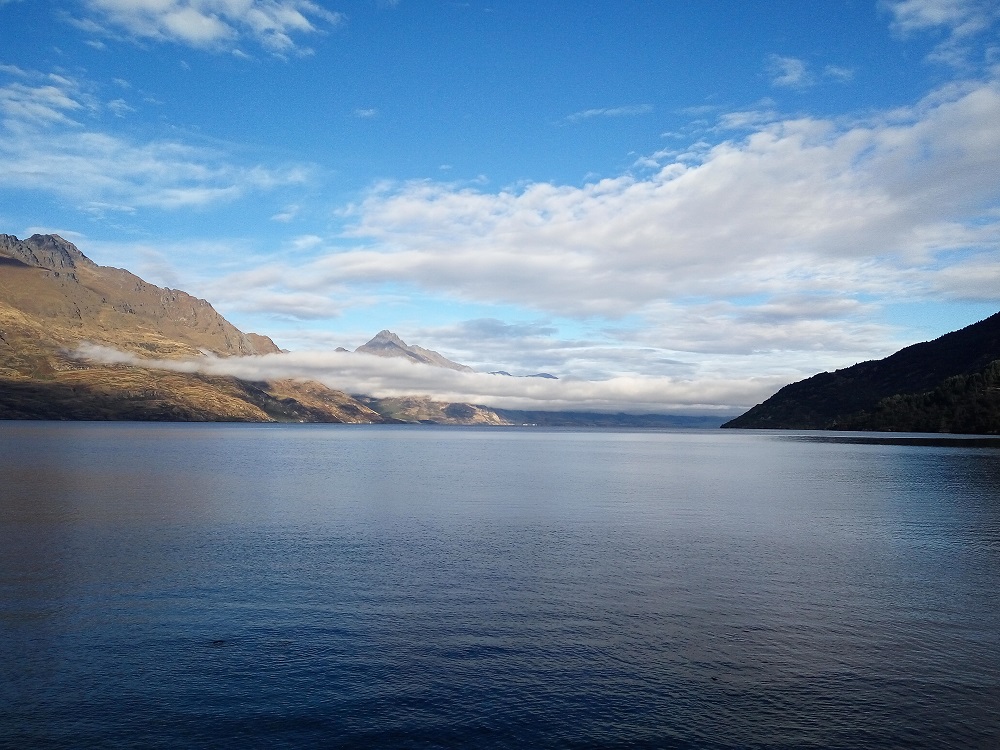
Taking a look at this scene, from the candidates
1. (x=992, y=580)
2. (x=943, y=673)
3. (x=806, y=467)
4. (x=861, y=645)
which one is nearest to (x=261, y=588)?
(x=861, y=645)

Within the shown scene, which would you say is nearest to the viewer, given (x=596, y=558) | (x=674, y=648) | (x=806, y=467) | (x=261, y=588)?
(x=674, y=648)

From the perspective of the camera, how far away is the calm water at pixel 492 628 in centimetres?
2048

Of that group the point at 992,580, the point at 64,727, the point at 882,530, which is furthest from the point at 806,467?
the point at 64,727

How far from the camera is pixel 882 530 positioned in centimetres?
5872

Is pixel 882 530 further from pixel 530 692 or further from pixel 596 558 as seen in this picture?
pixel 530 692

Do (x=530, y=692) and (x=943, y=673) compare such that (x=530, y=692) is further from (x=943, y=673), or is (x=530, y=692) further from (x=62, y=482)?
(x=62, y=482)

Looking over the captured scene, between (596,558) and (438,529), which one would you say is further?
(438,529)

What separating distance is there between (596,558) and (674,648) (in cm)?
1769

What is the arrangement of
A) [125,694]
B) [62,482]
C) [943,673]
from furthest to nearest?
1. [62,482]
2. [943,673]
3. [125,694]

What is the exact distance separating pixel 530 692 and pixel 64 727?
14.2 metres

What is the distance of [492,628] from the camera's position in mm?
29312

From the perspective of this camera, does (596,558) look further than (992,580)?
Yes

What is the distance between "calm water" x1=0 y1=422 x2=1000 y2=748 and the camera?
2048 centimetres

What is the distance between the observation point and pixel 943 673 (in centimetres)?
2472
